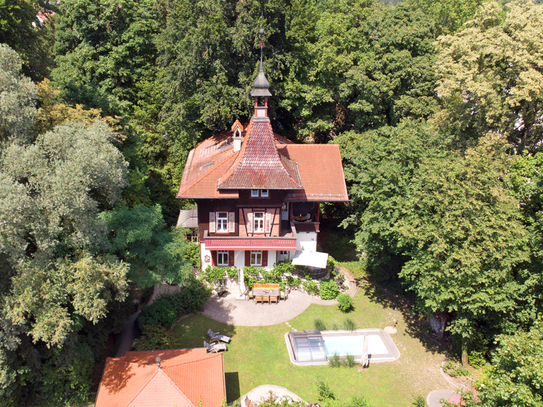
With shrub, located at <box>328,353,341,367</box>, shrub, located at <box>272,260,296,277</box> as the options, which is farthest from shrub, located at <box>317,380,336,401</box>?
shrub, located at <box>272,260,296,277</box>

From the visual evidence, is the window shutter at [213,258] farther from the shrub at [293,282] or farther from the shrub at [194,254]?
the shrub at [293,282]

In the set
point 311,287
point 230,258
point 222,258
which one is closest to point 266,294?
point 311,287

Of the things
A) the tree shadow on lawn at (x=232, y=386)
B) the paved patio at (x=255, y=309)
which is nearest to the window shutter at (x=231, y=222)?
the paved patio at (x=255, y=309)

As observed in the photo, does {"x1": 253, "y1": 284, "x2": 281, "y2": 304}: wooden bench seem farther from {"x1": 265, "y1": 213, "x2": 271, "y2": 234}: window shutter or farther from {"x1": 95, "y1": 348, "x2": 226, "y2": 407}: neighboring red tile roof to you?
{"x1": 95, "y1": 348, "x2": 226, "y2": 407}: neighboring red tile roof

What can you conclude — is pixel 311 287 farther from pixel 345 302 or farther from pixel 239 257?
pixel 239 257

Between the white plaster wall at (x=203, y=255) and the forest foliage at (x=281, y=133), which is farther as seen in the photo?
the white plaster wall at (x=203, y=255)

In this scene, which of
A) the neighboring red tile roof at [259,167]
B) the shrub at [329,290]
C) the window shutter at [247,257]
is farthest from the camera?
the window shutter at [247,257]
